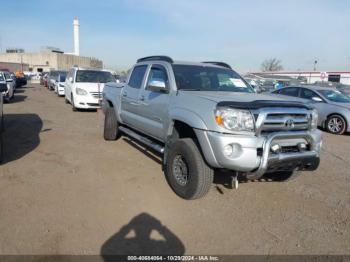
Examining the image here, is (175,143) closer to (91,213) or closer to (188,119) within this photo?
(188,119)

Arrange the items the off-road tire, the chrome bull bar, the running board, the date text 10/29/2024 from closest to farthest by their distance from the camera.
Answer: the date text 10/29/2024 < the chrome bull bar < the running board < the off-road tire

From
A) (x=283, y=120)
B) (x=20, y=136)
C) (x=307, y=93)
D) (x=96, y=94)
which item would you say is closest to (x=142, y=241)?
(x=283, y=120)

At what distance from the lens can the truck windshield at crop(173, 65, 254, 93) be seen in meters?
5.03

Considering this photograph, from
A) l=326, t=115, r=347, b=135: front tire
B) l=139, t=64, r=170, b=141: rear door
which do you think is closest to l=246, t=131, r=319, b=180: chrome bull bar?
l=139, t=64, r=170, b=141: rear door

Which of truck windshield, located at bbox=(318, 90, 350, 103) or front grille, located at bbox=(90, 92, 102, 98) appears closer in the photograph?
truck windshield, located at bbox=(318, 90, 350, 103)

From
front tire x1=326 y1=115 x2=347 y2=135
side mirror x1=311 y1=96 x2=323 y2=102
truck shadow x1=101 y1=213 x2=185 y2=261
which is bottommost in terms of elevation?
truck shadow x1=101 y1=213 x2=185 y2=261

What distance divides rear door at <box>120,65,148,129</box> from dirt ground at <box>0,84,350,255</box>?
32.5 inches

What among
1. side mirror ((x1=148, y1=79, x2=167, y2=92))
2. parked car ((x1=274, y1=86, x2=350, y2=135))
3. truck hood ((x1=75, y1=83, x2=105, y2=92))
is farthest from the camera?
truck hood ((x1=75, y1=83, x2=105, y2=92))

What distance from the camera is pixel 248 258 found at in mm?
3094

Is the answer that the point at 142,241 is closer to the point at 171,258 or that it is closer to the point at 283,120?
the point at 171,258

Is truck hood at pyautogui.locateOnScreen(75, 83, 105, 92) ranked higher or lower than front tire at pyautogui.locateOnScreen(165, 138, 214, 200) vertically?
higher

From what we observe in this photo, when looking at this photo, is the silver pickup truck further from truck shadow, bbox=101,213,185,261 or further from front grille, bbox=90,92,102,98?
front grille, bbox=90,92,102,98

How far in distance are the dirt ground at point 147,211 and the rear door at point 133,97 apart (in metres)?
0.83

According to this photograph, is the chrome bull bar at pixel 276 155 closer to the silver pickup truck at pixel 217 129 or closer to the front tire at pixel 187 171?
the silver pickup truck at pixel 217 129
